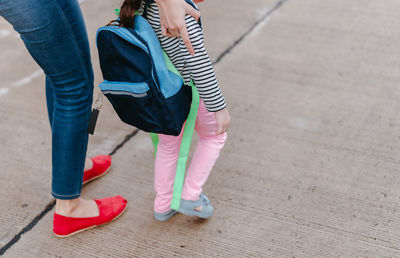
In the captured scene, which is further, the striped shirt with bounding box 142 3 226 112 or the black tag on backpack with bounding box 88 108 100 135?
the black tag on backpack with bounding box 88 108 100 135

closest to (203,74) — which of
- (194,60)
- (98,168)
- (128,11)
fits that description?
(194,60)

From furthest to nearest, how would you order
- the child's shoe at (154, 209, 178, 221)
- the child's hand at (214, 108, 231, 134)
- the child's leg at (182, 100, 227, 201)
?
the child's shoe at (154, 209, 178, 221) → the child's leg at (182, 100, 227, 201) → the child's hand at (214, 108, 231, 134)

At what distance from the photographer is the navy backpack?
66.9 inches

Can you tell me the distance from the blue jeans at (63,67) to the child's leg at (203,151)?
0.54m

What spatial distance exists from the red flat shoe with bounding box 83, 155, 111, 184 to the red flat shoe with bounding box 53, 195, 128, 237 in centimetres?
27

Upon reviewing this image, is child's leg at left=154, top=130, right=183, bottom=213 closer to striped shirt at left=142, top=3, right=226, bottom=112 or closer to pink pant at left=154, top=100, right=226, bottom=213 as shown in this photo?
pink pant at left=154, top=100, right=226, bottom=213

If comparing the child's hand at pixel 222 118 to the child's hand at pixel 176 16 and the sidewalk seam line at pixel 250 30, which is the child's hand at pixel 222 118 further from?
the sidewalk seam line at pixel 250 30

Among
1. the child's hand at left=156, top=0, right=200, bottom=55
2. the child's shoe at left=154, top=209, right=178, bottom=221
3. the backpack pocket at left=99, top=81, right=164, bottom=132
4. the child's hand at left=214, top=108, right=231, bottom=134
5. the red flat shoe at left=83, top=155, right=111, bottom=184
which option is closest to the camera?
the child's hand at left=156, top=0, right=200, bottom=55

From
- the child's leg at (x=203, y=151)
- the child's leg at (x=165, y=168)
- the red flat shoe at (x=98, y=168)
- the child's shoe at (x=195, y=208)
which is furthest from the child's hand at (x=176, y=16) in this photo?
the red flat shoe at (x=98, y=168)

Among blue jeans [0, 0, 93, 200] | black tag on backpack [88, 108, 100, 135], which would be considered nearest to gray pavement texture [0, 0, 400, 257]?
blue jeans [0, 0, 93, 200]

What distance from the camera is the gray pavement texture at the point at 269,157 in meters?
2.19

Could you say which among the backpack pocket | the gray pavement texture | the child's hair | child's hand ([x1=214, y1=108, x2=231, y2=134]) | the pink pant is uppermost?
the child's hair

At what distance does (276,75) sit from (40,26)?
224 centimetres

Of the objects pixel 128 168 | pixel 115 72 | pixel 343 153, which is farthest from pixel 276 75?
pixel 115 72
